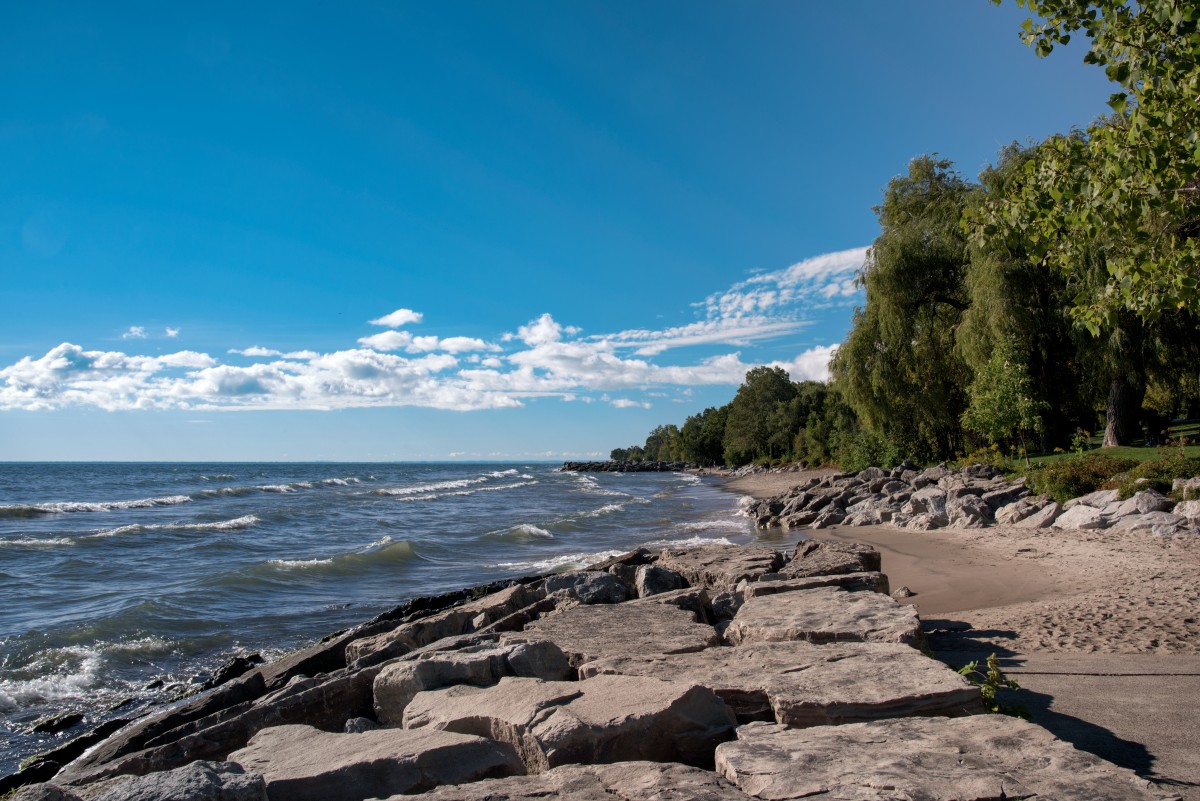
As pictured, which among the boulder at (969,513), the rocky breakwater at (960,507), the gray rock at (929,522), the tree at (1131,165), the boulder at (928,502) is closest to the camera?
the tree at (1131,165)

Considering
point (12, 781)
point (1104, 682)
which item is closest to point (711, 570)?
point (1104, 682)

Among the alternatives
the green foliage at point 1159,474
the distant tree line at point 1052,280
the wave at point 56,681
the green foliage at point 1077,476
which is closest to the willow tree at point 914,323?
the distant tree line at point 1052,280

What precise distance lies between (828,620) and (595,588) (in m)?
3.51

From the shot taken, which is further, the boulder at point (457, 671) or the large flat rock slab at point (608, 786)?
the boulder at point (457, 671)

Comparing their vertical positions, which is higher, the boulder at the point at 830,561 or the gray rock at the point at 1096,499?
the gray rock at the point at 1096,499

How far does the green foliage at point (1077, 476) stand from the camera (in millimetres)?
15614

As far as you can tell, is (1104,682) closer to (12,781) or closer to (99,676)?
(12,781)

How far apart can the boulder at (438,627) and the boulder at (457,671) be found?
1.59m

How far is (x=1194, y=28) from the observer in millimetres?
6531

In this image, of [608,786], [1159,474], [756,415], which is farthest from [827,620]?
[756,415]

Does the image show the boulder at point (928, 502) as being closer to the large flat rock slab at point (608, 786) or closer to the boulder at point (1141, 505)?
the boulder at point (1141, 505)

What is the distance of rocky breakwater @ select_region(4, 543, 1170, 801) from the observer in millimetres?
2969

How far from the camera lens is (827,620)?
544 centimetres

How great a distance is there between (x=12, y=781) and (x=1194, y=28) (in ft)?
38.1
